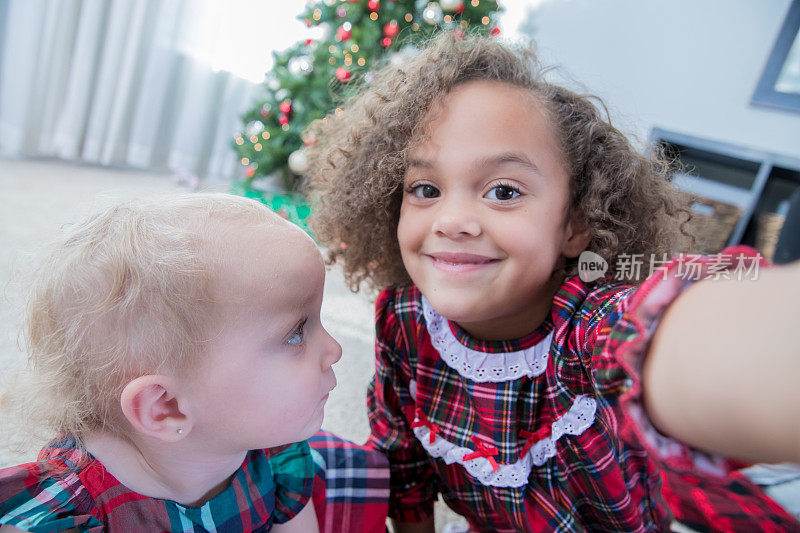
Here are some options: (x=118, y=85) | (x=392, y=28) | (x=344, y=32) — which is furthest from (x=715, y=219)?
(x=118, y=85)

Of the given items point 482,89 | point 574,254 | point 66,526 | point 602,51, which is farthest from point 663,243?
point 602,51

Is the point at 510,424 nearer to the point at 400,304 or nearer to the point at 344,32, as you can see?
the point at 400,304

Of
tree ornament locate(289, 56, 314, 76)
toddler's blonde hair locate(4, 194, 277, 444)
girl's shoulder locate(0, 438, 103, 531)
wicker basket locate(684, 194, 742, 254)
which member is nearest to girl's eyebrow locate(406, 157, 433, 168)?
toddler's blonde hair locate(4, 194, 277, 444)

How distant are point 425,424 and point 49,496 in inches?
16.1

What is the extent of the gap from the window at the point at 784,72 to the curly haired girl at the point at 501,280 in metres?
1.98

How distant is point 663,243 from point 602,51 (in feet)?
7.09

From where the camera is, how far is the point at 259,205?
0.53 m

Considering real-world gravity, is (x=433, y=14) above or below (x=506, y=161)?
above

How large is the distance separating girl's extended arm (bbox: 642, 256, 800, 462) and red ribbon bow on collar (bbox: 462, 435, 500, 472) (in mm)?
352

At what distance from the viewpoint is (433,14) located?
1.82 m

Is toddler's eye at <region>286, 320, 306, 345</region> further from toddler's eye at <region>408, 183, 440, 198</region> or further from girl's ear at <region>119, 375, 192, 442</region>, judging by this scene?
toddler's eye at <region>408, 183, 440, 198</region>

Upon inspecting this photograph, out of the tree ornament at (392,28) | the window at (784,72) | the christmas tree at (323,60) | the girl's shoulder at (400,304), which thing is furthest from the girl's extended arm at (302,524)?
the window at (784,72)

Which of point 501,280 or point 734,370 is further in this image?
point 501,280

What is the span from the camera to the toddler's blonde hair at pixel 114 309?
0.45m
